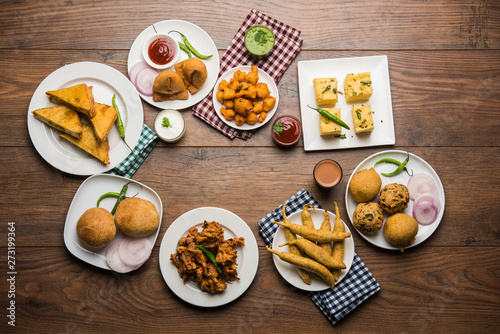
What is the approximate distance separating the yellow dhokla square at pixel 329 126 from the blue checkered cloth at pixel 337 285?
658 millimetres

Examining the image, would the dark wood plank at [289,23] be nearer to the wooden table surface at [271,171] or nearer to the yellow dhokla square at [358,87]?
the wooden table surface at [271,171]

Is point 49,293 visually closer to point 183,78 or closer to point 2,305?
point 2,305

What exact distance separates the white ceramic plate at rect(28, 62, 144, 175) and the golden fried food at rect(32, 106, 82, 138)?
0.36 feet

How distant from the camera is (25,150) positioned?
406cm

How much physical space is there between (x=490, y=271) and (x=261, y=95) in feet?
10.0

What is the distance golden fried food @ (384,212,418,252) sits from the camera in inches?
146

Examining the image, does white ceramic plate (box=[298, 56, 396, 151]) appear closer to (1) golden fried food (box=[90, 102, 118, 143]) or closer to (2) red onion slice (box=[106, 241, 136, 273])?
(1) golden fried food (box=[90, 102, 118, 143])

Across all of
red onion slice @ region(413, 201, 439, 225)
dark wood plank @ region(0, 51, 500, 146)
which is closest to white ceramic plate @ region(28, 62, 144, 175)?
dark wood plank @ region(0, 51, 500, 146)

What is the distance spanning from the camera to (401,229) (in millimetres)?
3709

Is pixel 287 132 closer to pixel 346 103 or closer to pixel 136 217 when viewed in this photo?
pixel 346 103

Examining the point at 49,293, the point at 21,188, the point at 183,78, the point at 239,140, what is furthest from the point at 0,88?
the point at 239,140

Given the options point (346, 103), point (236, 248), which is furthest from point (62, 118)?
point (346, 103)

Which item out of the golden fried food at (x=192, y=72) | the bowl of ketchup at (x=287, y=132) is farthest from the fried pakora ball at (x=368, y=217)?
the golden fried food at (x=192, y=72)

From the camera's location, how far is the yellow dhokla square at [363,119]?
Result: 392 centimetres
